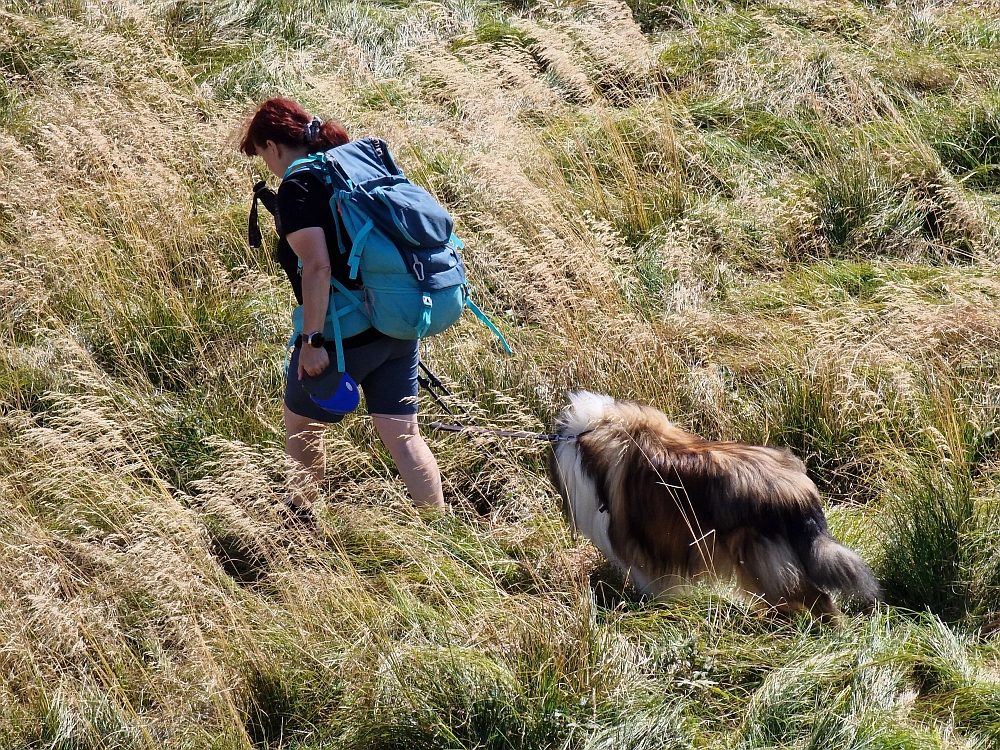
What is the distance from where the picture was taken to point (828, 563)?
3.11m

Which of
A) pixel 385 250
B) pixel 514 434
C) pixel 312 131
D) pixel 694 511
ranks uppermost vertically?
pixel 312 131

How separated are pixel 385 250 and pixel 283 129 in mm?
581

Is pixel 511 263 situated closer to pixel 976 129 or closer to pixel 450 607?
pixel 450 607

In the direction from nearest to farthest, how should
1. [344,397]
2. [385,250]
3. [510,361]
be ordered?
[385,250] → [344,397] → [510,361]

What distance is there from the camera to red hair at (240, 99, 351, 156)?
11.0ft

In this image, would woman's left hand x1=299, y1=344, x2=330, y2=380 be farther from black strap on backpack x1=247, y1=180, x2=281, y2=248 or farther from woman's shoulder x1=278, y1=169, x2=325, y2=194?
woman's shoulder x1=278, y1=169, x2=325, y2=194

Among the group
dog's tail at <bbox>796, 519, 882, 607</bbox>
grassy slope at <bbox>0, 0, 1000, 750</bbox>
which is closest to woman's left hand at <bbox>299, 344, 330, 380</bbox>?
grassy slope at <bbox>0, 0, 1000, 750</bbox>

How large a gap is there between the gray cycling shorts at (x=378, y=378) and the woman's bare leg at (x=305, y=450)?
0.06m

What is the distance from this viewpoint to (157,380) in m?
4.93

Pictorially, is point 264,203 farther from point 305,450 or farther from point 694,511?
point 694,511

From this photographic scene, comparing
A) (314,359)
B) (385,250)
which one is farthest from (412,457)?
(385,250)

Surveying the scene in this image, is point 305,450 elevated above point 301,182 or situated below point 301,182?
below

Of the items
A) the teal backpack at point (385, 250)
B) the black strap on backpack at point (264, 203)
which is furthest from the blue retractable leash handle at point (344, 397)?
the black strap on backpack at point (264, 203)

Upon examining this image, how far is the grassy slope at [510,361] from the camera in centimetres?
294
